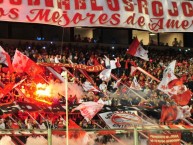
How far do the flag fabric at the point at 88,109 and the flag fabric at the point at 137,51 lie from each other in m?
5.93

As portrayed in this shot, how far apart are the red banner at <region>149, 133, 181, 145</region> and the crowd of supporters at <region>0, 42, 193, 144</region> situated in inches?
335

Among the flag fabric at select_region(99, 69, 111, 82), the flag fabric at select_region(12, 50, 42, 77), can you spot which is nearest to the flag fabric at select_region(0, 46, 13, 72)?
the flag fabric at select_region(12, 50, 42, 77)

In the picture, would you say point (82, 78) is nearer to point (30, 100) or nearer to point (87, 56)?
point (87, 56)

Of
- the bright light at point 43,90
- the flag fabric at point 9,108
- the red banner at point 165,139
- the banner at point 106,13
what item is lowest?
the red banner at point 165,139

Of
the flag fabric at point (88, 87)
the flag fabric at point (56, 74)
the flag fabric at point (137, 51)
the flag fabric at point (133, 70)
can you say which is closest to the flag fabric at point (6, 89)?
the flag fabric at point (56, 74)

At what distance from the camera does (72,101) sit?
22.9 meters

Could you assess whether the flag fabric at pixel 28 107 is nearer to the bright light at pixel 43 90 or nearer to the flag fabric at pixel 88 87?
the bright light at pixel 43 90

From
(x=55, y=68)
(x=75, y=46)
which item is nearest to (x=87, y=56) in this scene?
(x=75, y=46)

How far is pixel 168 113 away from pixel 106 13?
18.4ft

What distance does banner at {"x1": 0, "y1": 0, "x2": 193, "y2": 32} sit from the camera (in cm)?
2236

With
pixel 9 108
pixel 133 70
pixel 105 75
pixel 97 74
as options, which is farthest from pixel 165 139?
pixel 133 70

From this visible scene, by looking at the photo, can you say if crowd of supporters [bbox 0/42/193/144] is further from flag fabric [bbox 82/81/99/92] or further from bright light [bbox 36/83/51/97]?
bright light [bbox 36/83/51/97]

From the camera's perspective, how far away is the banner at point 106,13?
22359 millimetres

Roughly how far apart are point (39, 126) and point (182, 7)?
415 inches
